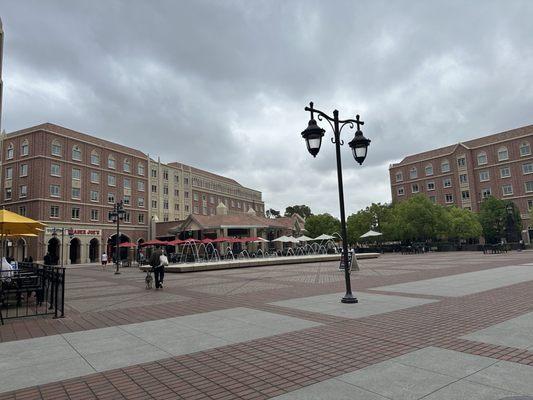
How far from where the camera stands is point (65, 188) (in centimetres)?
5200

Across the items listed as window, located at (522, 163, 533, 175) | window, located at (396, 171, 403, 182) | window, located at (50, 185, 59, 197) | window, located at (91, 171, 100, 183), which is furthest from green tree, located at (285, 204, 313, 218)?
window, located at (50, 185, 59, 197)

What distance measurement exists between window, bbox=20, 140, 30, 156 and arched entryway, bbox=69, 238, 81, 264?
42.5ft

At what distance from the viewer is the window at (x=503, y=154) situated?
211ft

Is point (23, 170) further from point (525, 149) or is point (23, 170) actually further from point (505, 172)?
point (525, 149)

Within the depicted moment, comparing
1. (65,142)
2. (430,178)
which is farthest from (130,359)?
(430,178)

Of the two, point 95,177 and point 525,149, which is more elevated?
point 525,149

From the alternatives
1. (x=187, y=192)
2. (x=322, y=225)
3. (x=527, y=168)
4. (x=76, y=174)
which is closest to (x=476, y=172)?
(x=527, y=168)

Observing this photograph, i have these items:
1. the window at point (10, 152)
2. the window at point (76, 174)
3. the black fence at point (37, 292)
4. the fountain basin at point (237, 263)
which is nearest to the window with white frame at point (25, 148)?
the window at point (10, 152)

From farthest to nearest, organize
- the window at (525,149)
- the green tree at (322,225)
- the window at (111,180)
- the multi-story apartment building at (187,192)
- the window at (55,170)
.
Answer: the green tree at (322,225)
the multi-story apartment building at (187,192)
the window at (525,149)
the window at (111,180)
the window at (55,170)

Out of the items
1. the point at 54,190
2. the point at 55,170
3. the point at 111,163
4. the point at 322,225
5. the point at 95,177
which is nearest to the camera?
the point at 54,190

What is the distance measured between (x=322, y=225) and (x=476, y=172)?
28.9 meters

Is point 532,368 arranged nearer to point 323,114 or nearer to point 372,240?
point 323,114

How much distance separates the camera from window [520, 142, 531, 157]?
61497 mm

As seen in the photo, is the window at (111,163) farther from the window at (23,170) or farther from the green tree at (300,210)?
the green tree at (300,210)
